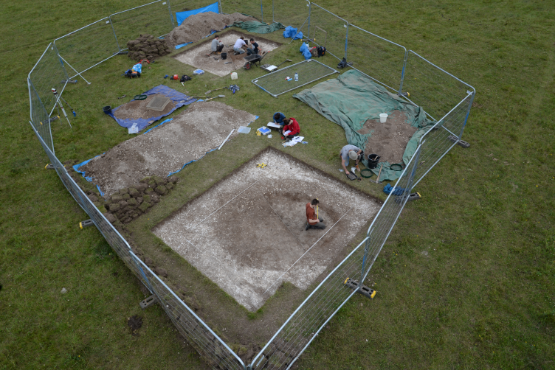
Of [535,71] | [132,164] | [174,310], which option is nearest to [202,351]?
[174,310]

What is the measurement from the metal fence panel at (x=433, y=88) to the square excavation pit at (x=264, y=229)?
24.1ft

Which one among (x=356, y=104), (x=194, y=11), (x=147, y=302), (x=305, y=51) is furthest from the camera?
(x=194, y=11)

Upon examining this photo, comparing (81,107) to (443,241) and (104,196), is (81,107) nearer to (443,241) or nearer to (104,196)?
(104,196)

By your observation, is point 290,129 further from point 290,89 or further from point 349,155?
point 290,89

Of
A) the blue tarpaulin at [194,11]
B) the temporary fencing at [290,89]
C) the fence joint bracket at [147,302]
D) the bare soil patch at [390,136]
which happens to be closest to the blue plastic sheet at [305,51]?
the temporary fencing at [290,89]

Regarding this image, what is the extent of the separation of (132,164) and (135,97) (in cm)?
558

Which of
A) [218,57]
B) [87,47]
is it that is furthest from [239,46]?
[87,47]

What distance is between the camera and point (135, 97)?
743 inches

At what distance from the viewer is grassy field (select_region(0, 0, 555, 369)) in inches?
376

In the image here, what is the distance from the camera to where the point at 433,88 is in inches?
744

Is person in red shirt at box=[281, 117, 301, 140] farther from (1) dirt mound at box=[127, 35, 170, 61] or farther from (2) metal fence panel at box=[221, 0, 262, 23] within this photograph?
(2) metal fence panel at box=[221, 0, 262, 23]

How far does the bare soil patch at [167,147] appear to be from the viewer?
14703 millimetres

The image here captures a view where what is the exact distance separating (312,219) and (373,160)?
158 inches

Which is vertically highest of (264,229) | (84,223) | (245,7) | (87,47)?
(245,7)
